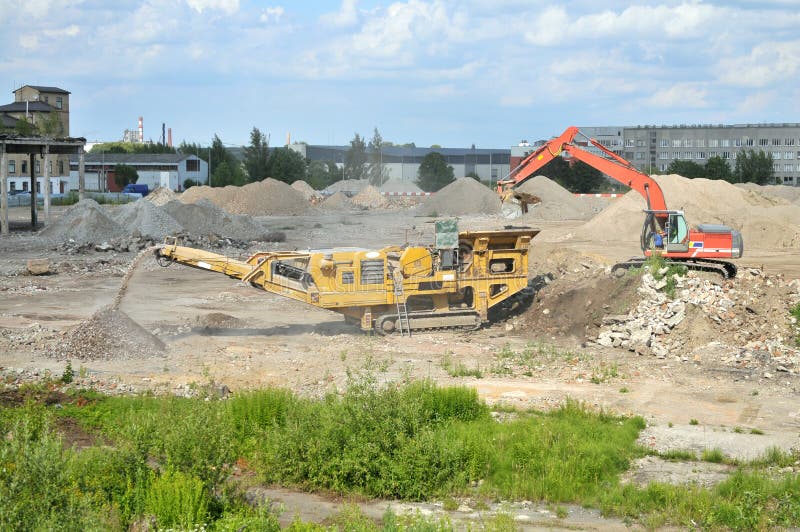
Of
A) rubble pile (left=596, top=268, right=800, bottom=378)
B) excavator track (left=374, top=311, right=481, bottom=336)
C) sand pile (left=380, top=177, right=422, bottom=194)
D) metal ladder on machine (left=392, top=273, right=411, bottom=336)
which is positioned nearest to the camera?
rubble pile (left=596, top=268, right=800, bottom=378)

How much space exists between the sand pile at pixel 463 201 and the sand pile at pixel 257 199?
28.2 feet

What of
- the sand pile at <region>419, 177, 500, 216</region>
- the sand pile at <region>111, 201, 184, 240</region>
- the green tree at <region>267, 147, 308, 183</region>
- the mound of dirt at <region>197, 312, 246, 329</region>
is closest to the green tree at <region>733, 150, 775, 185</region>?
the sand pile at <region>419, 177, 500, 216</region>

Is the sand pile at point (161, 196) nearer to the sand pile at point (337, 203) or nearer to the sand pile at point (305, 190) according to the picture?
the sand pile at point (337, 203)

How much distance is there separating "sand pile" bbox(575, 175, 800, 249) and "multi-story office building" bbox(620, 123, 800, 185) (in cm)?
5273

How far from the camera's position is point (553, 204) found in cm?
6072

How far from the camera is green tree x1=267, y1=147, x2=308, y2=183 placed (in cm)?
8873

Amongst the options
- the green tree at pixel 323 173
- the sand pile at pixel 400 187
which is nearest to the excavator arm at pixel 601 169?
the sand pile at pixel 400 187

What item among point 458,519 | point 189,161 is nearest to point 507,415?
point 458,519

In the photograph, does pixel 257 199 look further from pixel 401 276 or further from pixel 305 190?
pixel 401 276

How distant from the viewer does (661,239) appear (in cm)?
2409

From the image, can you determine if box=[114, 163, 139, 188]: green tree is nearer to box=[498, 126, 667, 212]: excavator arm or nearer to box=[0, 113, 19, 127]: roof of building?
box=[0, 113, 19, 127]: roof of building

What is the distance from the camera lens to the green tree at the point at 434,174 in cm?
9394

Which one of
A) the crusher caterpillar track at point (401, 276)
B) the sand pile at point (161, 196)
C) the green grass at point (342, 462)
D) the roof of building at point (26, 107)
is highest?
the roof of building at point (26, 107)

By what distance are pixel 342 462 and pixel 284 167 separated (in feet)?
259
